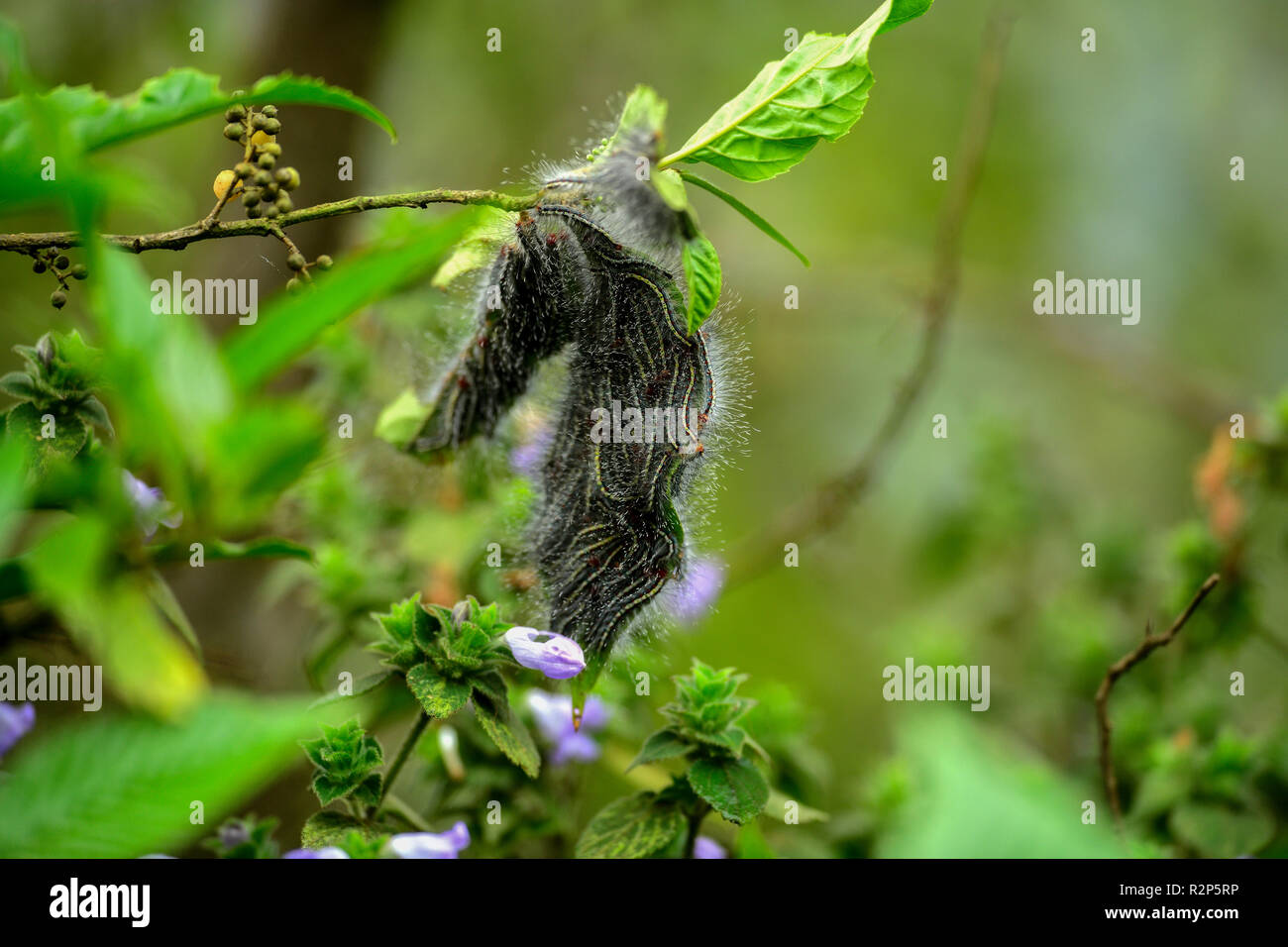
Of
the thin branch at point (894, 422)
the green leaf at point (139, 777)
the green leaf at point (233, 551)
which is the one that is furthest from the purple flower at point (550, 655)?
the thin branch at point (894, 422)

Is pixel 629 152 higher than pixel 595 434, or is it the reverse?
pixel 629 152

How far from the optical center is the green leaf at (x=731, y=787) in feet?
1.99

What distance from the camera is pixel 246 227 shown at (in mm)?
588

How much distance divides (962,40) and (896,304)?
83 centimetres

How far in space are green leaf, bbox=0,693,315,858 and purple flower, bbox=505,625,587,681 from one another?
24 cm

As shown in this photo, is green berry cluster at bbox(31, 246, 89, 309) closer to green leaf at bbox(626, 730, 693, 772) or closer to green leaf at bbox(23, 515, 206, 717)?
green leaf at bbox(23, 515, 206, 717)

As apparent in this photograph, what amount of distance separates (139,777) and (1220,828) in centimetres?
84

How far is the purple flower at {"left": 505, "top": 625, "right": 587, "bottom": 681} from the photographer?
0.58 metres

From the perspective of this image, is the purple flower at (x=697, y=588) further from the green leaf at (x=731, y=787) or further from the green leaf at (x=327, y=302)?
the green leaf at (x=327, y=302)

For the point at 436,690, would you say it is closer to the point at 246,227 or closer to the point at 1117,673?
the point at 246,227

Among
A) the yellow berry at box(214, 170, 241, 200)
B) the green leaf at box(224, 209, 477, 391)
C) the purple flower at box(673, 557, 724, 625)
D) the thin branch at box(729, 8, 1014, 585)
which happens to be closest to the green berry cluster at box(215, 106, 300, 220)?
the yellow berry at box(214, 170, 241, 200)

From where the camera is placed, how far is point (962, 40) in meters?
2.51
